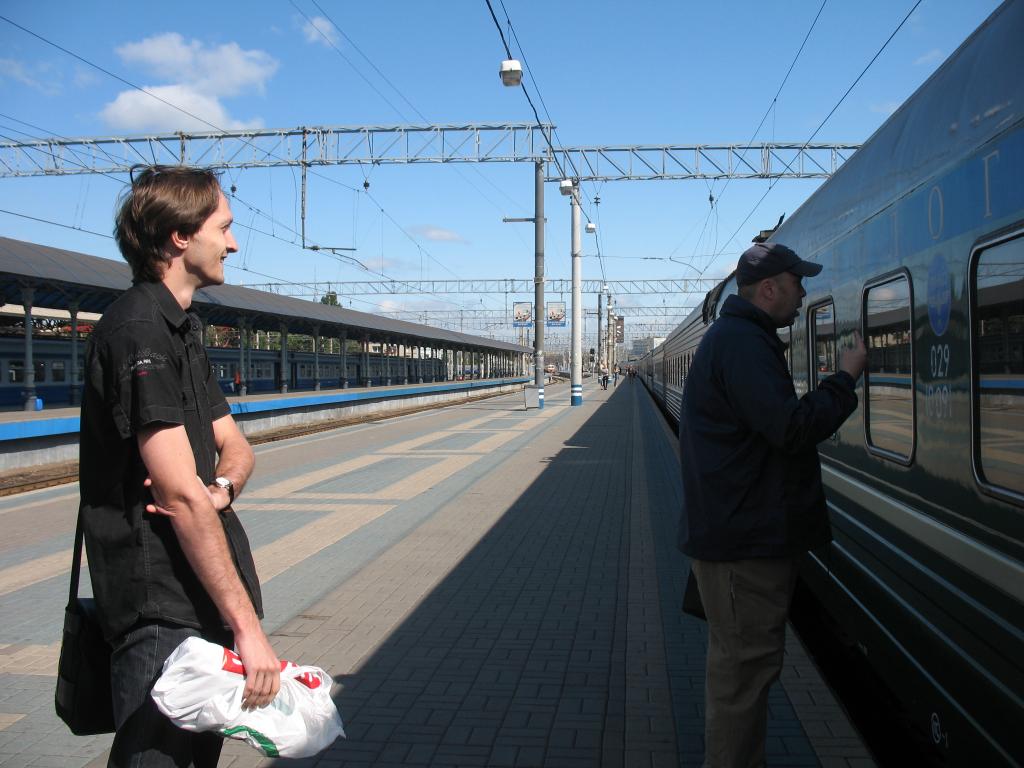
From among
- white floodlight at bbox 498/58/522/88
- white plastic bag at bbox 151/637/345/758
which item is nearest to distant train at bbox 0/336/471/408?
white plastic bag at bbox 151/637/345/758

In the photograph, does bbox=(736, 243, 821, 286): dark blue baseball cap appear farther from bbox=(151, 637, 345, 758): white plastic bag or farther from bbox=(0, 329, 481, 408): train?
bbox=(0, 329, 481, 408): train

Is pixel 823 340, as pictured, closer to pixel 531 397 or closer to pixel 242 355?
pixel 242 355

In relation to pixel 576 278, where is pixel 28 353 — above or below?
below

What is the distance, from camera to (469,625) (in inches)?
220

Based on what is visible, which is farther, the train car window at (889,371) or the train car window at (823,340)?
the train car window at (823,340)

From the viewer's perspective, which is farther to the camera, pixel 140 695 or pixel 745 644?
pixel 745 644

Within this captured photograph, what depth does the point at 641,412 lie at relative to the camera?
28.7 meters

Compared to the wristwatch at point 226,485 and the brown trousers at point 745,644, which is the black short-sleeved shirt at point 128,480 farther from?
the brown trousers at point 745,644

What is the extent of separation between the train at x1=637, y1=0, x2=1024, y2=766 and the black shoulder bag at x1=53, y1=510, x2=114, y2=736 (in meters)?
2.36

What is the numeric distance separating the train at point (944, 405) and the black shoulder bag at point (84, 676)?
7.76 ft

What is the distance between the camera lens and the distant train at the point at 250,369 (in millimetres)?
21922

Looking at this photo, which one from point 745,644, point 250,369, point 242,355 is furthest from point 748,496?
point 250,369

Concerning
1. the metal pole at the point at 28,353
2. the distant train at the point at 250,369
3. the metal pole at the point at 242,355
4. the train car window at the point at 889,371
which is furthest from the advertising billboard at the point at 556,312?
the train car window at the point at 889,371

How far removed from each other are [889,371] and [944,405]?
0.77 meters
